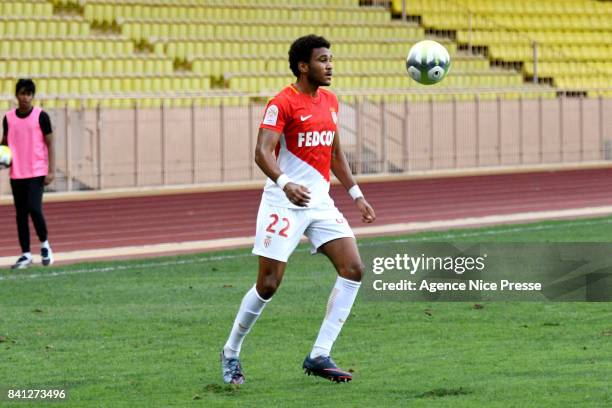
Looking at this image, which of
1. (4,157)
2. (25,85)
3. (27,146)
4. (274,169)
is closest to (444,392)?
(274,169)

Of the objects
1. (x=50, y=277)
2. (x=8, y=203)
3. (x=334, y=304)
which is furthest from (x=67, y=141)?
(x=334, y=304)

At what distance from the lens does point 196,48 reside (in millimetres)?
29375

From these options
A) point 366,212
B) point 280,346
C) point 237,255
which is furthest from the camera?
point 237,255

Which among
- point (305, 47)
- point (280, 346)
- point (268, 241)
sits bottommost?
point (280, 346)

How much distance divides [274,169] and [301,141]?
1.15 feet

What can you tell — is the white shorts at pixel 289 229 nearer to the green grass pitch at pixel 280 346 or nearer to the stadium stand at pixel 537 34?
the green grass pitch at pixel 280 346

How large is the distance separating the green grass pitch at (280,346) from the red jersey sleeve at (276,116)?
1455 millimetres

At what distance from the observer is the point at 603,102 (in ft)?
113

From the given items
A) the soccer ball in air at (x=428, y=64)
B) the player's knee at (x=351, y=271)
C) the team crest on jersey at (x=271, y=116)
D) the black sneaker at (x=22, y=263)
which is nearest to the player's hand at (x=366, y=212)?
the player's knee at (x=351, y=271)

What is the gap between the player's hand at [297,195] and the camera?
7.57 m

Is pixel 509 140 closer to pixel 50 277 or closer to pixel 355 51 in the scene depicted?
pixel 355 51

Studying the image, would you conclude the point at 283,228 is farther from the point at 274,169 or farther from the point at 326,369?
the point at 326,369

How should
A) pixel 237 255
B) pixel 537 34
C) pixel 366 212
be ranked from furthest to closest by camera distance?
1. pixel 537 34
2. pixel 237 255
3. pixel 366 212

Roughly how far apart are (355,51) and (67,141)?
9.31 meters
